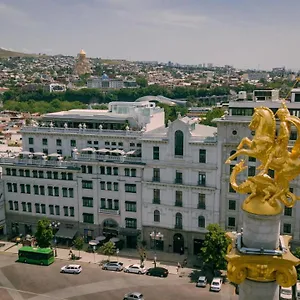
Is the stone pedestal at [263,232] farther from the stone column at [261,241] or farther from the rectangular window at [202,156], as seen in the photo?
the rectangular window at [202,156]

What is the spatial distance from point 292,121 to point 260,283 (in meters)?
9.42

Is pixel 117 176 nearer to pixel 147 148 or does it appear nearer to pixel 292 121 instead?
pixel 147 148

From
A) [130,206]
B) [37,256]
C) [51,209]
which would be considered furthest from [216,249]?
[51,209]

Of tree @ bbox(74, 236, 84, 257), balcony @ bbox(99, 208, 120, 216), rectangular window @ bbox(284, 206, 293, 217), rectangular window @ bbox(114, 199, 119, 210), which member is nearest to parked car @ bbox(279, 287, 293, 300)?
rectangular window @ bbox(284, 206, 293, 217)

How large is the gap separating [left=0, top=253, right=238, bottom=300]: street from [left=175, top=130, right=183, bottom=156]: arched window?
1613 cm

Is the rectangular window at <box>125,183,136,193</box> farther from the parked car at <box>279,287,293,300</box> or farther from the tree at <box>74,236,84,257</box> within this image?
the parked car at <box>279,287,293,300</box>

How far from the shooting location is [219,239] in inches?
2180

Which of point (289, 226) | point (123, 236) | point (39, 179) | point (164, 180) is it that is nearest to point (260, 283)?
point (289, 226)

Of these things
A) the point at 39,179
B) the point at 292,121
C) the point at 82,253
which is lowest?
the point at 82,253

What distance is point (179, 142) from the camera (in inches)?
2448

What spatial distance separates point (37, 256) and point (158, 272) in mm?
16357

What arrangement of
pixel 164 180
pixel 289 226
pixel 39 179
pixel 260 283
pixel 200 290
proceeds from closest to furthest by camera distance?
pixel 260 283, pixel 200 290, pixel 289 226, pixel 164 180, pixel 39 179

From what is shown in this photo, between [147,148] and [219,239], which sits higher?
[147,148]

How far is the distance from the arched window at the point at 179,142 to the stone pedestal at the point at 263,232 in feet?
118
